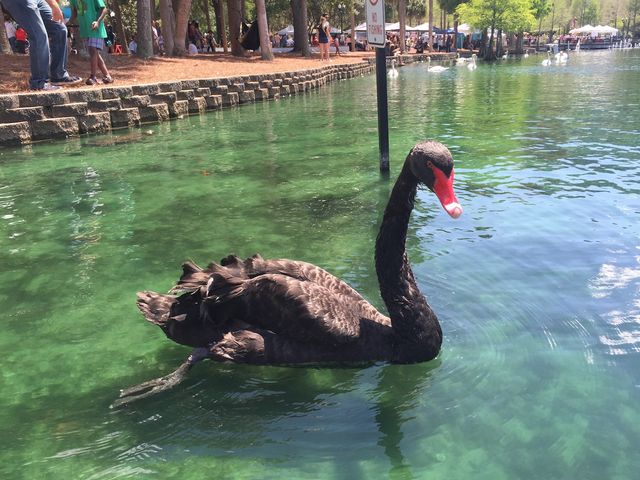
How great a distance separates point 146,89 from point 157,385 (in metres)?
11.0

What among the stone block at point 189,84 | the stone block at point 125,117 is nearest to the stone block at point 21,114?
the stone block at point 125,117

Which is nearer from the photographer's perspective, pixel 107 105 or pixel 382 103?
pixel 382 103

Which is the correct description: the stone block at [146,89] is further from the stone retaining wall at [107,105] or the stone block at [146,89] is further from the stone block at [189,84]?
the stone block at [189,84]

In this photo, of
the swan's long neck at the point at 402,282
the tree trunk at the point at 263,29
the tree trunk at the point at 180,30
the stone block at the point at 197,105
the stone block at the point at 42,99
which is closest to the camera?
the swan's long neck at the point at 402,282

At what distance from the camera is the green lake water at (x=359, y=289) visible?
2.79 meters

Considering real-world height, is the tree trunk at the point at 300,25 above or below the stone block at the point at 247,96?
above

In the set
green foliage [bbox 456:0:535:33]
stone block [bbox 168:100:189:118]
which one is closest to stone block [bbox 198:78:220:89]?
stone block [bbox 168:100:189:118]

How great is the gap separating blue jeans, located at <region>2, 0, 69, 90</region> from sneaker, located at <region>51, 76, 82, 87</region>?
0.09 m

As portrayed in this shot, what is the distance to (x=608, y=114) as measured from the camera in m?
13.1

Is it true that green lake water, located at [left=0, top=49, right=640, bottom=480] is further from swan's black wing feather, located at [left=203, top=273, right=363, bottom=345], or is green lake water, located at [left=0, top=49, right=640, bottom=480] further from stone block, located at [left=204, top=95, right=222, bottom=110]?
stone block, located at [left=204, top=95, right=222, bottom=110]

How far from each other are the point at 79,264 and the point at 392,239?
3.09m

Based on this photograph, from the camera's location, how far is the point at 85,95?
11.6 metres

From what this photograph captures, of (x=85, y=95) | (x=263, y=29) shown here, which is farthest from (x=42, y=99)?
(x=263, y=29)

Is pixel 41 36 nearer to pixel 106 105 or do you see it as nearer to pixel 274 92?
pixel 106 105
